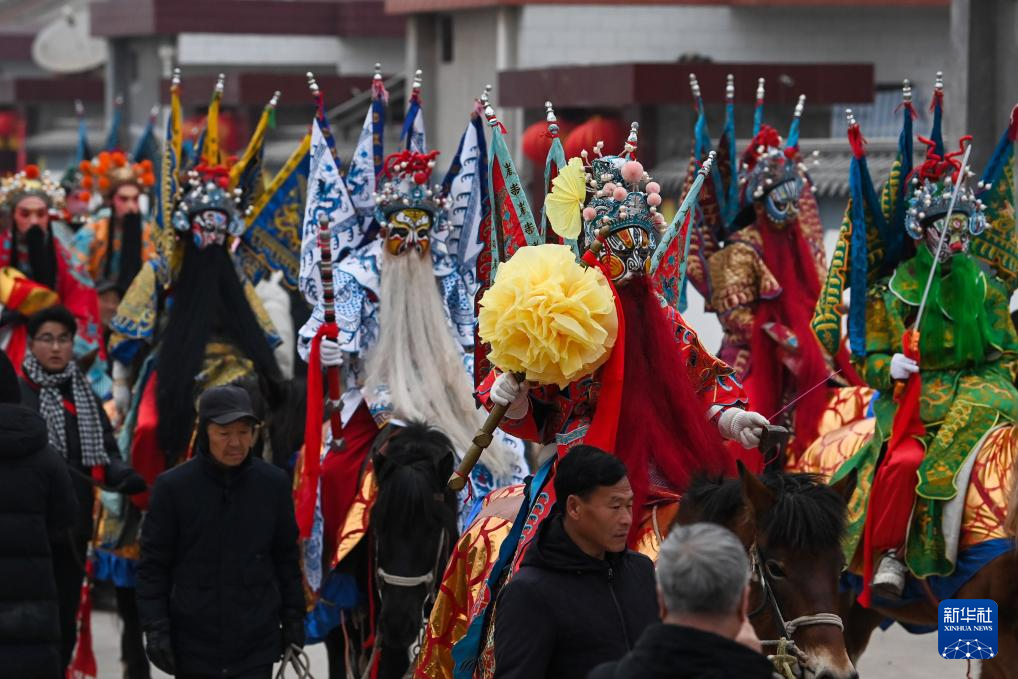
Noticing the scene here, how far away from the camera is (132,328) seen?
9789 mm

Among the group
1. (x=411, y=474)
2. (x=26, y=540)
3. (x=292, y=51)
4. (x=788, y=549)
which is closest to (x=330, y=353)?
(x=411, y=474)

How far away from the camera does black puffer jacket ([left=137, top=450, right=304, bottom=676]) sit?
6488 mm

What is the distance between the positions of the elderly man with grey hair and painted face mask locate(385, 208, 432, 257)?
4.82m

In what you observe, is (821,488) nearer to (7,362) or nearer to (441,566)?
(441,566)

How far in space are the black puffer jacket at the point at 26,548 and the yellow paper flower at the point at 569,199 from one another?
2.35 metres

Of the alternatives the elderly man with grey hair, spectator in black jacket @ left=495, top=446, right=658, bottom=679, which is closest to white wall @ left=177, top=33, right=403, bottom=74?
spectator in black jacket @ left=495, top=446, right=658, bottom=679

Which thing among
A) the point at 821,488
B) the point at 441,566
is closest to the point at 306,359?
the point at 441,566

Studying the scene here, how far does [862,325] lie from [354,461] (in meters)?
2.26

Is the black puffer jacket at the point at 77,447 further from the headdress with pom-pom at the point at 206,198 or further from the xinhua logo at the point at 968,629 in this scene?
the xinhua logo at the point at 968,629

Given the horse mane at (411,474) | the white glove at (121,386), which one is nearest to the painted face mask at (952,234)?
the horse mane at (411,474)

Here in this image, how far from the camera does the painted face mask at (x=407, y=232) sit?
8398mm

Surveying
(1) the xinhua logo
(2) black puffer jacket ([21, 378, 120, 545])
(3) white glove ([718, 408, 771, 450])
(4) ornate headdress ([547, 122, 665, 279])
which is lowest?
(1) the xinhua logo

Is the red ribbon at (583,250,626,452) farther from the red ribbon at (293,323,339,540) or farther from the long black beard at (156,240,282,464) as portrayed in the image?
the long black beard at (156,240,282,464)

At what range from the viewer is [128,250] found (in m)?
13.3
